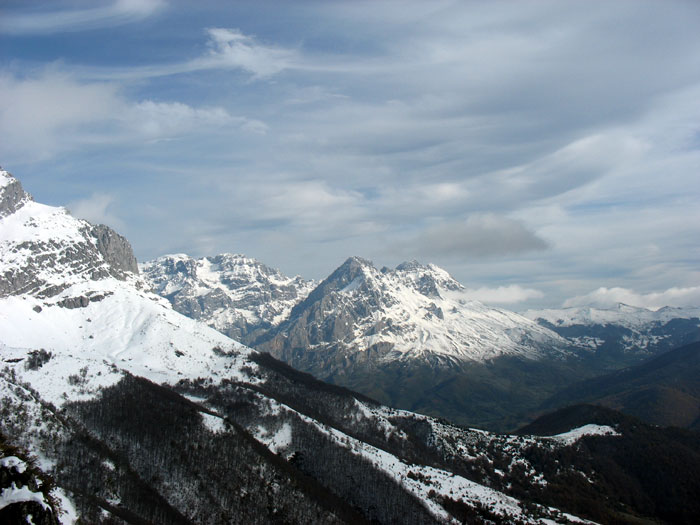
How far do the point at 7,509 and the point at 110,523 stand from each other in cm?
18251

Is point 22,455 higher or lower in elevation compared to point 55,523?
higher

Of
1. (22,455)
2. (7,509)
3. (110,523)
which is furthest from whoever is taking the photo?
(110,523)

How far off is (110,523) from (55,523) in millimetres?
180663

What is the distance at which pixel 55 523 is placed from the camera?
45844 millimetres

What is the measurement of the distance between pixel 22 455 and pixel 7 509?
16.5 ft

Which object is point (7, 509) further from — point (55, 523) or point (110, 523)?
point (110, 523)

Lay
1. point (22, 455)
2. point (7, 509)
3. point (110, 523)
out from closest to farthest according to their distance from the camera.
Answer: point (7, 509), point (22, 455), point (110, 523)

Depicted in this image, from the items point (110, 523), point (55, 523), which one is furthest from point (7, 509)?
point (110, 523)

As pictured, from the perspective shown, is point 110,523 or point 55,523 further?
point 110,523

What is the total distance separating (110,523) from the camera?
652 ft

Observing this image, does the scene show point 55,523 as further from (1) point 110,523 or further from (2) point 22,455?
(1) point 110,523

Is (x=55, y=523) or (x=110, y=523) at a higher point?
(x=55, y=523)

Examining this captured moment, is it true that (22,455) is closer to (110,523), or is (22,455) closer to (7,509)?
(7,509)

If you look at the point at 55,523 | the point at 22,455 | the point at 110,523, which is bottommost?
the point at 110,523
